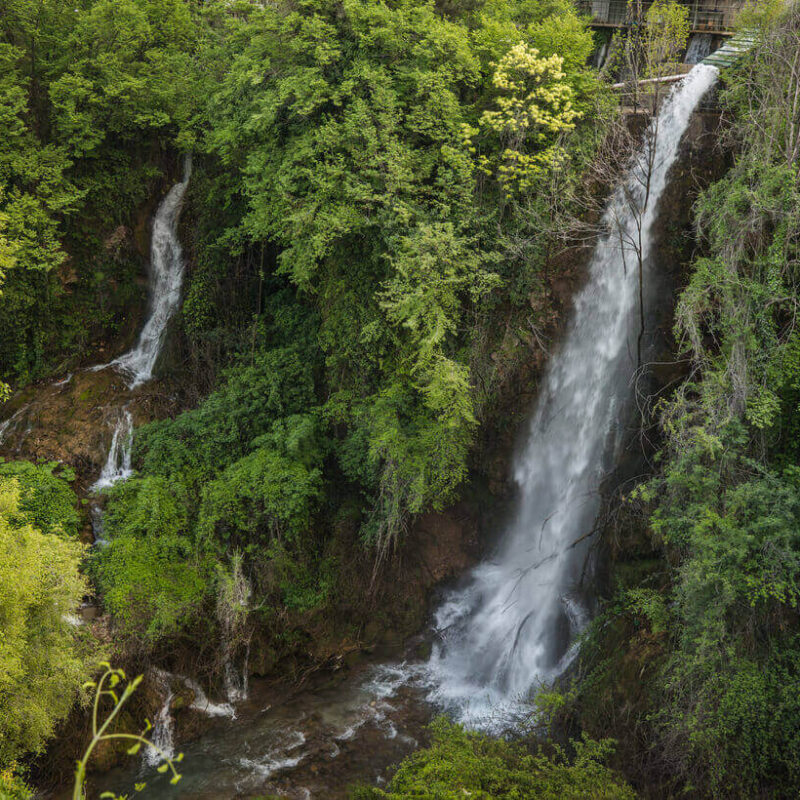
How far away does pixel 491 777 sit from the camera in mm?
8539

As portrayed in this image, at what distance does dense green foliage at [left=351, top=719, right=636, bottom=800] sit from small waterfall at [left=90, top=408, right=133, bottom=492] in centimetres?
817

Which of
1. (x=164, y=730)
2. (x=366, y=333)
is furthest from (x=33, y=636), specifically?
(x=366, y=333)

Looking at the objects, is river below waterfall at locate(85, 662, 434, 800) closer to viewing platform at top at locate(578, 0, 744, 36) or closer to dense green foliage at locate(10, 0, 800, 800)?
dense green foliage at locate(10, 0, 800, 800)

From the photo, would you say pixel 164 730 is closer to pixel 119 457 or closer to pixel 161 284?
pixel 119 457

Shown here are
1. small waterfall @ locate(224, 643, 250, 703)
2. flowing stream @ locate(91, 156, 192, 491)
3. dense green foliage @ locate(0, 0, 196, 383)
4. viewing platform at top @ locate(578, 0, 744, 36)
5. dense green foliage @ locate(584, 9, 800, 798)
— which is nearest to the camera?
dense green foliage @ locate(584, 9, 800, 798)

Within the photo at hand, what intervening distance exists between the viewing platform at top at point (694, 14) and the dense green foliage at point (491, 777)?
20056mm

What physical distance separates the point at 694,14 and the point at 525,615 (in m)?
19.2

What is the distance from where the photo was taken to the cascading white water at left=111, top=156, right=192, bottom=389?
16.2 m

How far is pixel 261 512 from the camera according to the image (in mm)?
13391

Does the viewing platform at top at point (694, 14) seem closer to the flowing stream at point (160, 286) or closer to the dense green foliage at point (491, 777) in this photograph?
the flowing stream at point (160, 286)

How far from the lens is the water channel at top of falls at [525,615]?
38.8 feet

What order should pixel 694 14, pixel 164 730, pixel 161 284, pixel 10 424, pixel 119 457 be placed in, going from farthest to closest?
pixel 694 14 < pixel 161 284 < pixel 10 424 < pixel 119 457 < pixel 164 730

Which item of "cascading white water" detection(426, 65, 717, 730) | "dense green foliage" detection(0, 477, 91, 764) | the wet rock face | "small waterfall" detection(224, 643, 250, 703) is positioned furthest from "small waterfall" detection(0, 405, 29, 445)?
"cascading white water" detection(426, 65, 717, 730)

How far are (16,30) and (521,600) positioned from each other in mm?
16581
